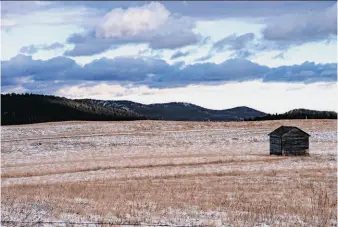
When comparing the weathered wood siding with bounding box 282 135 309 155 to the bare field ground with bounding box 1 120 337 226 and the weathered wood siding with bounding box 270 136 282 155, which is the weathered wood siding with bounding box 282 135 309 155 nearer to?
the weathered wood siding with bounding box 270 136 282 155

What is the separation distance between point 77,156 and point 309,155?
26.7 metres

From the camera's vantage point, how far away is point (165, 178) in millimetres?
38875

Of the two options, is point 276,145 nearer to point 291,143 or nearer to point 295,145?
point 291,143

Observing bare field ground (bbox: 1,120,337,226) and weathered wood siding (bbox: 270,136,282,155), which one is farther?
weathered wood siding (bbox: 270,136,282,155)

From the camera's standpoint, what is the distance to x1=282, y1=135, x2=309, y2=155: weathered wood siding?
5975 centimetres

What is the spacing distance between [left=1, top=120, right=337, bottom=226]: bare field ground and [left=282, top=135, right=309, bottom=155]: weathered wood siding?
68.4 inches

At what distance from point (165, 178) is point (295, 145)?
25.5m

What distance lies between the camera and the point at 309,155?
58281 mm

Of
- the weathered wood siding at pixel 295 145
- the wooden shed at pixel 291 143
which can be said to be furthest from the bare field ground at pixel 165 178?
the wooden shed at pixel 291 143

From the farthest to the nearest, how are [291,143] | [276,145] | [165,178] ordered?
1. [276,145]
2. [291,143]
3. [165,178]

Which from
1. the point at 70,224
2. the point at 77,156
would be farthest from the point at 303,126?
the point at 70,224

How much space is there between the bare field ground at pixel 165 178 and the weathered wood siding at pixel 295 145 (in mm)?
1738

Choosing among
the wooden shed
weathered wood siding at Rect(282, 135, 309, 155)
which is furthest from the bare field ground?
the wooden shed

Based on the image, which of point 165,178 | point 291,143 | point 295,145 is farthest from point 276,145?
point 165,178
